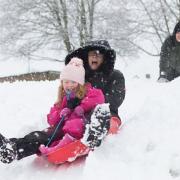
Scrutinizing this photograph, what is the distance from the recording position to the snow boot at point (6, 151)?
14.3 feet

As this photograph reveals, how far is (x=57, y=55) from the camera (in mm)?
23422

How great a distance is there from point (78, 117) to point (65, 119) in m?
0.17

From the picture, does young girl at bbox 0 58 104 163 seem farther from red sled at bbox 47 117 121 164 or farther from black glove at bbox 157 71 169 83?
black glove at bbox 157 71 169 83

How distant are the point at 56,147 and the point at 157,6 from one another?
17.7 meters

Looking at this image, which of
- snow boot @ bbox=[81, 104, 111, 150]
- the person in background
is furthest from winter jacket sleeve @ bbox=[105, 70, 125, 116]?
the person in background

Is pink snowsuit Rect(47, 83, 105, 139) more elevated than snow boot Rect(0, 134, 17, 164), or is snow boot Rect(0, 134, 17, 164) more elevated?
pink snowsuit Rect(47, 83, 105, 139)

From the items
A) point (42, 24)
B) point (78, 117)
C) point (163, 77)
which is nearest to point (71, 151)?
point (78, 117)

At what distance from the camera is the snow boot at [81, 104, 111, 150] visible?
4.24 metres

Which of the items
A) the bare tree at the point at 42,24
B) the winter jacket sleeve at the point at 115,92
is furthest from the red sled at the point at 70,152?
the bare tree at the point at 42,24

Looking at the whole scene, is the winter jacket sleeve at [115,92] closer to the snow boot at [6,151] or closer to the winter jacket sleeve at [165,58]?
the snow boot at [6,151]

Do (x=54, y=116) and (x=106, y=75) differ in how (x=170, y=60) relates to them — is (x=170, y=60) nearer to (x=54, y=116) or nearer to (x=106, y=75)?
(x=106, y=75)

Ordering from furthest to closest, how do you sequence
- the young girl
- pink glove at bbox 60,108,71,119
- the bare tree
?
the bare tree < pink glove at bbox 60,108,71,119 < the young girl

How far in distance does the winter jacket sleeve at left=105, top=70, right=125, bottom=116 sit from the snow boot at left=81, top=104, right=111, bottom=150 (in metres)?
0.90

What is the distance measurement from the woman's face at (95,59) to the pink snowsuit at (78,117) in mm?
624
